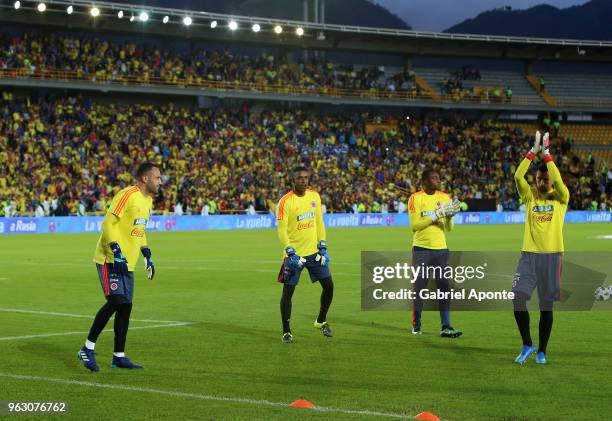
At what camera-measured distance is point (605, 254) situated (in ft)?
99.0

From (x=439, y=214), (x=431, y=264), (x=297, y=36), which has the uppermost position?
(x=297, y=36)

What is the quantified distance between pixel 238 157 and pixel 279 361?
1880 inches

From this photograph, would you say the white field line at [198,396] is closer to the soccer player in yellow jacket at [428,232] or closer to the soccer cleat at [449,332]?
the soccer cleat at [449,332]

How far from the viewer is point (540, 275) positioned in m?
11.0

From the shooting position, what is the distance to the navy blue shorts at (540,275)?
35.7 feet

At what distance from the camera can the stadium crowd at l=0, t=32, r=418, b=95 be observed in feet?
193

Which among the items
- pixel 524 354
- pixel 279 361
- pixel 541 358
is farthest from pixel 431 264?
pixel 279 361

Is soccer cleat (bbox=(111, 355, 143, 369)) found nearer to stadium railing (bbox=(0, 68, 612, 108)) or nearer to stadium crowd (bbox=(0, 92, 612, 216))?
stadium crowd (bbox=(0, 92, 612, 216))

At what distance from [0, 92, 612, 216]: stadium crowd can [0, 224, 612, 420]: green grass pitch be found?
95.5 feet

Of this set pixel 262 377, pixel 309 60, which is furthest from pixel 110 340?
pixel 309 60

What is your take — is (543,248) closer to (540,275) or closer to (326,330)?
(540,275)

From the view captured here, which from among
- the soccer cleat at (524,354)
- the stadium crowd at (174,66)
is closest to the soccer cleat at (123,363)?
the soccer cleat at (524,354)

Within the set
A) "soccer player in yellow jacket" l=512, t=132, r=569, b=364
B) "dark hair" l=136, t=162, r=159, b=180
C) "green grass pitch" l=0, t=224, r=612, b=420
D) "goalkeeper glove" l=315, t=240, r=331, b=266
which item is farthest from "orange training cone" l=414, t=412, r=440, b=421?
"goalkeeper glove" l=315, t=240, r=331, b=266

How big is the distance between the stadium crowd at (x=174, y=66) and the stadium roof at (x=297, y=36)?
1225mm
